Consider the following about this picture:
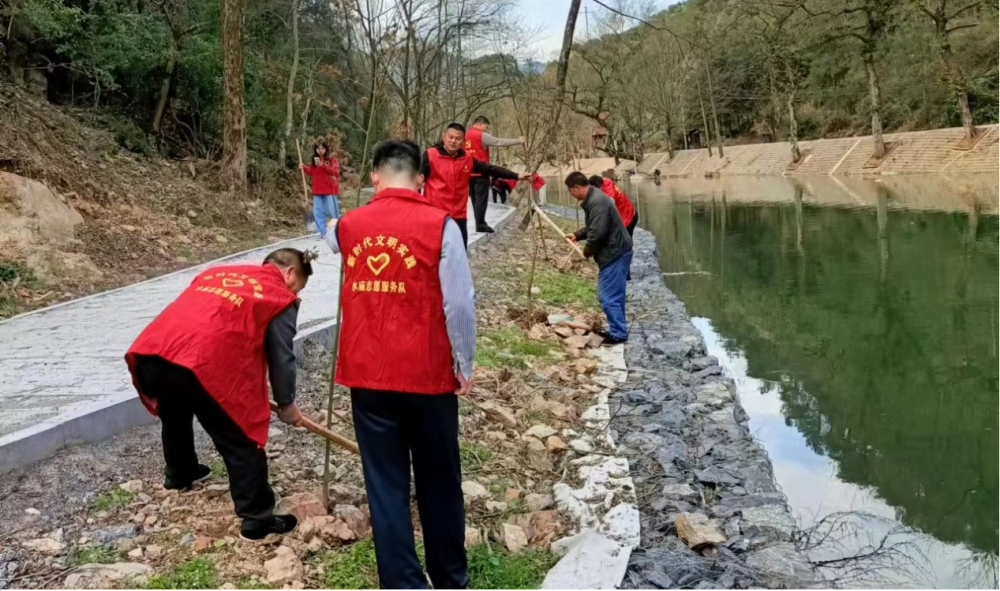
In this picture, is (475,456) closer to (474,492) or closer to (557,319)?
(474,492)

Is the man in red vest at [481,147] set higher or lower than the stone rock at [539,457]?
higher

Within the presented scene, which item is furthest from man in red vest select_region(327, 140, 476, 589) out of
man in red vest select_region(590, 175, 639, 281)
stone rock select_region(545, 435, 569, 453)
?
man in red vest select_region(590, 175, 639, 281)

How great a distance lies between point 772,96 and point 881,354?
4018 cm

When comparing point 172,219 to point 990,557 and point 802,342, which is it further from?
point 990,557

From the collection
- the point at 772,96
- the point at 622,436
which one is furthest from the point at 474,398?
the point at 772,96

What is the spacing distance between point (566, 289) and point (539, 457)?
20.5 feet

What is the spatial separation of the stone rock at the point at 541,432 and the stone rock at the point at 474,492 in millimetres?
1147

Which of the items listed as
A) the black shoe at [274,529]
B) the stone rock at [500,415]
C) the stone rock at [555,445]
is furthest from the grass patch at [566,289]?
the black shoe at [274,529]

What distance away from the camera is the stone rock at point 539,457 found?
506 centimetres

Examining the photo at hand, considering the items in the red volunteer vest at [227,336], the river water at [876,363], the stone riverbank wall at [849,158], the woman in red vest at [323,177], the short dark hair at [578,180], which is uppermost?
the stone riverbank wall at [849,158]

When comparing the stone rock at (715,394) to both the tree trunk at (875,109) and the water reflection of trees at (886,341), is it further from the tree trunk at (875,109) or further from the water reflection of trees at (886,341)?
the tree trunk at (875,109)

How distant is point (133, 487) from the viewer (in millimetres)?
3986

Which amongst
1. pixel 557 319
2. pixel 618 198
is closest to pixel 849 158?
pixel 618 198

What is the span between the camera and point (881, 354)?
28.0 feet
